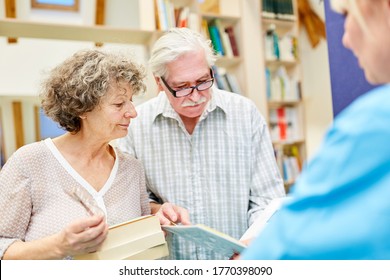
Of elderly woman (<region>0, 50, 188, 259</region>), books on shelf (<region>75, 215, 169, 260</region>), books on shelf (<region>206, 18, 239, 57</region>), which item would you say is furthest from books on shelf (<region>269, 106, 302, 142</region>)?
books on shelf (<region>75, 215, 169, 260</region>)

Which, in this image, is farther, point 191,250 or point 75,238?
point 191,250

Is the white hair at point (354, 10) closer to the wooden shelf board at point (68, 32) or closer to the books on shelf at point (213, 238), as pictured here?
the books on shelf at point (213, 238)

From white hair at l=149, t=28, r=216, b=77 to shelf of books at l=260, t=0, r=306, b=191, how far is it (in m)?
2.84

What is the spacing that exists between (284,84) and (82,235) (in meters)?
3.72

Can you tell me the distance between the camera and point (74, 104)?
131cm

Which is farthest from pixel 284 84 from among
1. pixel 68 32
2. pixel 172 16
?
pixel 68 32

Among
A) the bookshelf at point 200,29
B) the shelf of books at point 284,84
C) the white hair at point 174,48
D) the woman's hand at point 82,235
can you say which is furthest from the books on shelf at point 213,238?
the shelf of books at point 284,84

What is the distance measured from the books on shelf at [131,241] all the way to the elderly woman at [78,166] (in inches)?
6.0

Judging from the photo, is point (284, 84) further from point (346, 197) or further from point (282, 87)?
point (346, 197)
